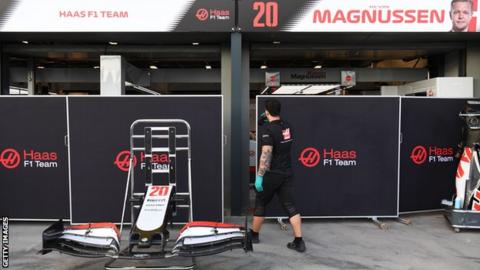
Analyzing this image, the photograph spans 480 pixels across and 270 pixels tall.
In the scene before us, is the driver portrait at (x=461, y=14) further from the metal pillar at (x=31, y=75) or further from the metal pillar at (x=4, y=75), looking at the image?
the metal pillar at (x=31, y=75)

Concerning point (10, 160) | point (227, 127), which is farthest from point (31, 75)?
point (227, 127)

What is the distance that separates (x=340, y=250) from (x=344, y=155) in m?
1.74

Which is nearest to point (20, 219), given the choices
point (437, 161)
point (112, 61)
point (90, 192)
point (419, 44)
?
point (90, 192)

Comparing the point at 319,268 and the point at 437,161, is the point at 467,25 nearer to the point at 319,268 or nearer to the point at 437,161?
the point at 437,161

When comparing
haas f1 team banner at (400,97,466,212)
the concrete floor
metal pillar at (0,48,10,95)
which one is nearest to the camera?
the concrete floor

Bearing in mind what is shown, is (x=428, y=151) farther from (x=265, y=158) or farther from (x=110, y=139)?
(x=110, y=139)

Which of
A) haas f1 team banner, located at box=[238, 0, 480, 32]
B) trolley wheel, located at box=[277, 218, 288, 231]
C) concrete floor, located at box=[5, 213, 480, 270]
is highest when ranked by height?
haas f1 team banner, located at box=[238, 0, 480, 32]

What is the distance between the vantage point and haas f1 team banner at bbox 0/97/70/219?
6.02 metres

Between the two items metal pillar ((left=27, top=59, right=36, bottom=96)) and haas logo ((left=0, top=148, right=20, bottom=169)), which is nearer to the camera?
haas logo ((left=0, top=148, right=20, bottom=169))

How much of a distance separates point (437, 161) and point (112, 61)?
5.83m

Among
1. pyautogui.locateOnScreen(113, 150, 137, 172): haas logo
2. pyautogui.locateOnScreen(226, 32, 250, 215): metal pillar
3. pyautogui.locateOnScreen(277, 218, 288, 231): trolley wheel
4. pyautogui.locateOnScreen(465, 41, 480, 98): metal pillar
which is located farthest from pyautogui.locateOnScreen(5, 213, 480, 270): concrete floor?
pyautogui.locateOnScreen(465, 41, 480, 98): metal pillar

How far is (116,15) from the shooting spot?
6527 millimetres

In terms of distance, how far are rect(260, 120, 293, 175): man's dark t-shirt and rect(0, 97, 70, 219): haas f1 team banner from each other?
10.4 feet

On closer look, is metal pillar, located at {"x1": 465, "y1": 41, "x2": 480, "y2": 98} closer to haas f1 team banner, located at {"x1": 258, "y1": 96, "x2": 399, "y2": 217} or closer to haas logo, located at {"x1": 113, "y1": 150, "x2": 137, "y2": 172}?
haas f1 team banner, located at {"x1": 258, "y1": 96, "x2": 399, "y2": 217}
